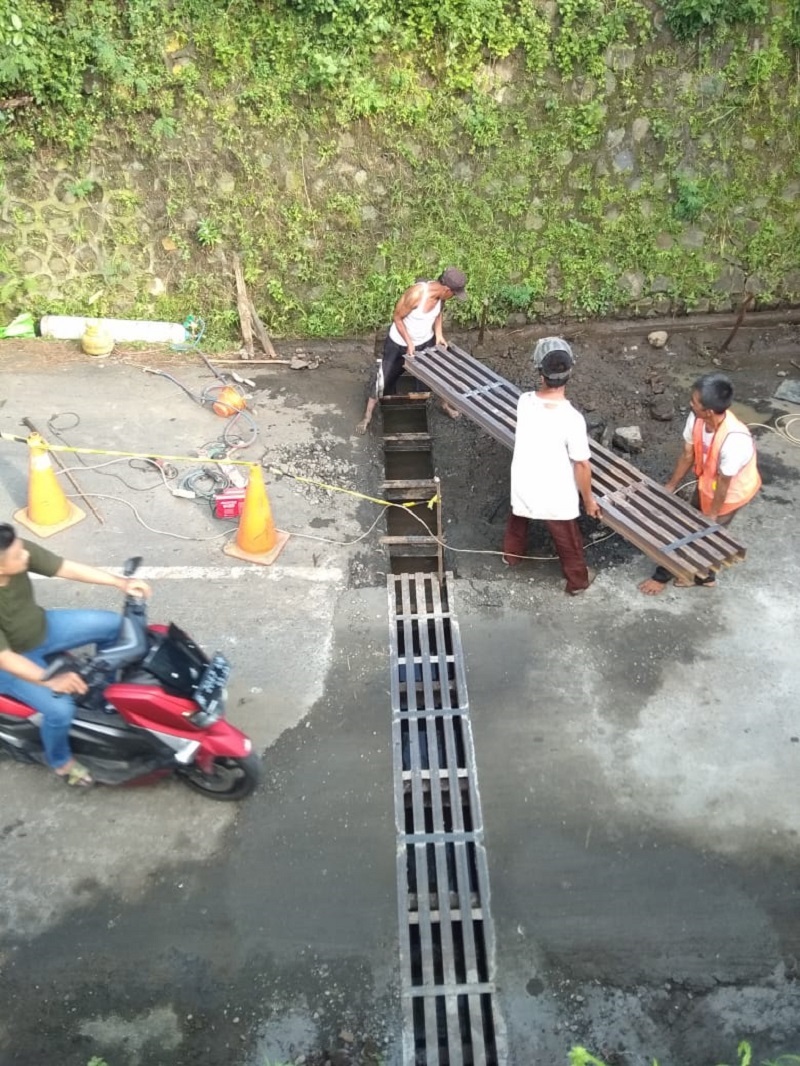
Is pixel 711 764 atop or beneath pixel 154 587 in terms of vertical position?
beneath

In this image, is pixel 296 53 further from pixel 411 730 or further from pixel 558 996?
pixel 558 996

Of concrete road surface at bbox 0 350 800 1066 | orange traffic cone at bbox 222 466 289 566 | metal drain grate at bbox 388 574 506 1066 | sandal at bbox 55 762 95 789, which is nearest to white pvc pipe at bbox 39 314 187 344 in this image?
concrete road surface at bbox 0 350 800 1066

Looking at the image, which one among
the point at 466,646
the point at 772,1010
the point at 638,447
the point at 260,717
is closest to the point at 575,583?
the point at 466,646

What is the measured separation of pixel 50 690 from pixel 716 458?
168 inches

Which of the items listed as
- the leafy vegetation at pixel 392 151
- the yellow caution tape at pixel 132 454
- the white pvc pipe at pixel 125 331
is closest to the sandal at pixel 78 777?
the yellow caution tape at pixel 132 454

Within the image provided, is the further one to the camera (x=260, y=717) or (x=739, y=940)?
(x=260, y=717)

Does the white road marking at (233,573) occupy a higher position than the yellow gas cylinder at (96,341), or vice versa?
the yellow gas cylinder at (96,341)

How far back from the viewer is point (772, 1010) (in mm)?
3393

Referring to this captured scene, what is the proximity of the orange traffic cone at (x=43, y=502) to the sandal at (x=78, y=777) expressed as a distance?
2306mm

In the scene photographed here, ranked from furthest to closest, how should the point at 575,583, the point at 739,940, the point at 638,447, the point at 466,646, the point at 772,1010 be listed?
the point at 638,447, the point at 575,583, the point at 466,646, the point at 739,940, the point at 772,1010

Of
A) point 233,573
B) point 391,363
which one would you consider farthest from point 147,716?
point 391,363

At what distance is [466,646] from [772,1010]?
251 centimetres

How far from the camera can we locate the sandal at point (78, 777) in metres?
4.03

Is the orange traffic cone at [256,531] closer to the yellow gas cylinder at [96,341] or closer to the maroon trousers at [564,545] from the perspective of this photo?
the maroon trousers at [564,545]
